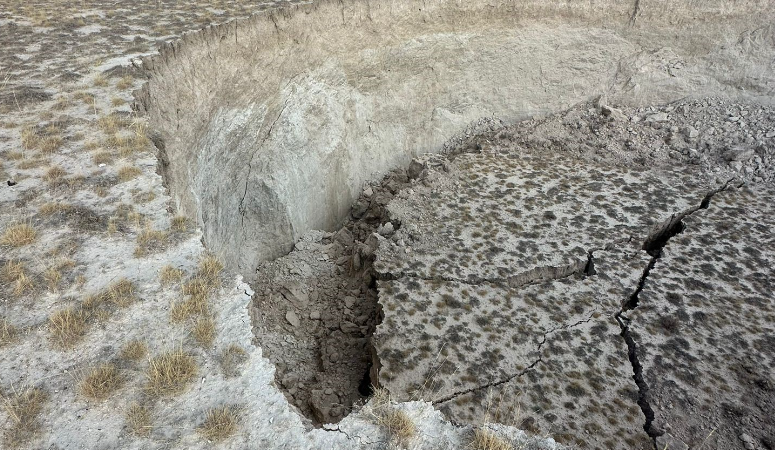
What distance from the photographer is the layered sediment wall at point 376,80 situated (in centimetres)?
621

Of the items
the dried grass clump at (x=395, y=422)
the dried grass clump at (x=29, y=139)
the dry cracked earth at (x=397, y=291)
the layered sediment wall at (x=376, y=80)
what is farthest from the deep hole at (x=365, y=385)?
the dried grass clump at (x=29, y=139)

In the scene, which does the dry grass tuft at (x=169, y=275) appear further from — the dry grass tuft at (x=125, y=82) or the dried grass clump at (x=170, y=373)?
the dry grass tuft at (x=125, y=82)

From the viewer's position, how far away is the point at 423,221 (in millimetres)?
5480

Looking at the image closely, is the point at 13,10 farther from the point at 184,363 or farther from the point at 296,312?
the point at 184,363

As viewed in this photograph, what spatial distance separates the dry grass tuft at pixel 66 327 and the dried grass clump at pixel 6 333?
0.53ft

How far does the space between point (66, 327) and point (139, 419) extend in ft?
2.55

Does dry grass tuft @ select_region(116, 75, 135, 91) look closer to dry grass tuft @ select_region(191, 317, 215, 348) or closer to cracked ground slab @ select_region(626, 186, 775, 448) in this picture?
dry grass tuft @ select_region(191, 317, 215, 348)

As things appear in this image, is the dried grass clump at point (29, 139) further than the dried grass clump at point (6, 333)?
Yes

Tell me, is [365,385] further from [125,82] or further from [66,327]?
[125,82]

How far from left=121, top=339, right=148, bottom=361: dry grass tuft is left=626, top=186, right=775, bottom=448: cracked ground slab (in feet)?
10.2

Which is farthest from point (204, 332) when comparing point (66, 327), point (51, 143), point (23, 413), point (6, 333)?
point (51, 143)

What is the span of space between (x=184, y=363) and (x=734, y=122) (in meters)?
8.28

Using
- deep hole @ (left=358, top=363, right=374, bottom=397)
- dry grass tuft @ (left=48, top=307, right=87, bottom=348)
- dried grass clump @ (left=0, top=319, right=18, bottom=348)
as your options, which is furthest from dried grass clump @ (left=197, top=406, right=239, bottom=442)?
deep hole @ (left=358, top=363, right=374, bottom=397)

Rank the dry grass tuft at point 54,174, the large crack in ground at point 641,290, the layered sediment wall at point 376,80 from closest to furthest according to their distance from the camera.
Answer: the large crack in ground at point 641,290
the dry grass tuft at point 54,174
the layered sediment wall at point 376,80
